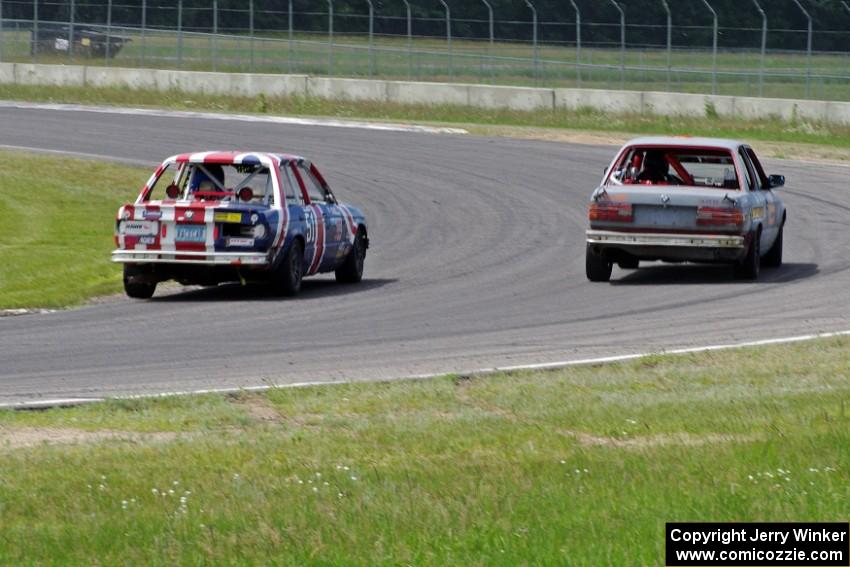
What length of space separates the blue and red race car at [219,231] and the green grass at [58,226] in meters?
0.91

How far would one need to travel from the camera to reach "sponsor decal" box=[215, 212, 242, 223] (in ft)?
51.5

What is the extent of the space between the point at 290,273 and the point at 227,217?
0.91 meters

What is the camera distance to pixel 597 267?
56.3 feet

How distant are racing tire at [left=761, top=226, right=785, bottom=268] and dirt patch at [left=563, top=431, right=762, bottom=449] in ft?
33.6

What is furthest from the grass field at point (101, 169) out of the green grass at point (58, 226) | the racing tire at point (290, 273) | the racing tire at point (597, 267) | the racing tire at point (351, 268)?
the racing tire at point (597, 267)

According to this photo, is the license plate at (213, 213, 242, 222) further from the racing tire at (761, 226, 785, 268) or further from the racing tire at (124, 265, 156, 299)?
the racing tire at (761, 226, 785, 268)

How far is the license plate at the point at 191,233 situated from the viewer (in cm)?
1570

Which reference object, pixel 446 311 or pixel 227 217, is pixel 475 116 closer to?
pixel 227 217

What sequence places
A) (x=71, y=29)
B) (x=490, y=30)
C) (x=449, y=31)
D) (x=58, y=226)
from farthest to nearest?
(x=71, y=29) < (x=490, y=30) < (x=449, y=31) < (x=58, y=226)

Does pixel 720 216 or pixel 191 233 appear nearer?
pixel 191 233

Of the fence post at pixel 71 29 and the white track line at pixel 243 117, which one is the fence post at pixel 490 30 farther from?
A: the fence post at pixel 71 29

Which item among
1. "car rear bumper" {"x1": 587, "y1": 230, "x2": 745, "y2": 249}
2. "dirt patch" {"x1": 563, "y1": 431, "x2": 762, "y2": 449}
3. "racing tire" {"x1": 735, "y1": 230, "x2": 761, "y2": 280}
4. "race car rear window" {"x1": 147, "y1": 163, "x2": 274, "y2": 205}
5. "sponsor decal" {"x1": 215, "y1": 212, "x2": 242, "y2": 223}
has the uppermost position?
"race car rear window" {"x1": 147, "y1": 163, "x2": 274, "y2": 205}

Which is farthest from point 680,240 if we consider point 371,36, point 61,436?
point 371,36

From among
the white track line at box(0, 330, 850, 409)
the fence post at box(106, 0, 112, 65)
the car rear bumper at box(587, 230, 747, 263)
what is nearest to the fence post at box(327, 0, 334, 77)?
the fence post at box(106, 0, 112, 65)
